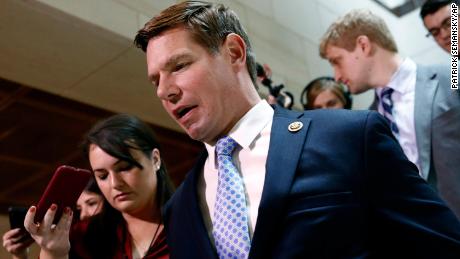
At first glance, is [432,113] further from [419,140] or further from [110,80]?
[110,80]

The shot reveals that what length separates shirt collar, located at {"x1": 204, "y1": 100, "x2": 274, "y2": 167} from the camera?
111 cm

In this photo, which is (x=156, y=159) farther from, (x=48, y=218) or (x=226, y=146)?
(x=226, y=146)

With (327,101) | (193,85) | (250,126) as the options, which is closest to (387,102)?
(327,101)

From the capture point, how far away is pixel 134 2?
2332 mm

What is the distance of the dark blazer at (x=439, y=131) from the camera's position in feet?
5.68

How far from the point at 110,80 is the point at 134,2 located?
0.40 meters

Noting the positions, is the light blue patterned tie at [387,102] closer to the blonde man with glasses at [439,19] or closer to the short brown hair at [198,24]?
the blonde man with glasses at [439,19]

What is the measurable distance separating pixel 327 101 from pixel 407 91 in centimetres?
51

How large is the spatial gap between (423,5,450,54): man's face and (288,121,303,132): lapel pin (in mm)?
1525

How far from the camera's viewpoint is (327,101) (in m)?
2.49

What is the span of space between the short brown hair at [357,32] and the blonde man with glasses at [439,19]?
221mm

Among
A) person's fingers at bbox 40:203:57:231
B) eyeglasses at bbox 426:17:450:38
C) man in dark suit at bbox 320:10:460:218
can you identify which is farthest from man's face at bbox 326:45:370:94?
person's fingers at bbox 40:203:57:231

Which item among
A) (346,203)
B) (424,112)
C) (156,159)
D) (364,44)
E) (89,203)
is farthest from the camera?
(364,44)

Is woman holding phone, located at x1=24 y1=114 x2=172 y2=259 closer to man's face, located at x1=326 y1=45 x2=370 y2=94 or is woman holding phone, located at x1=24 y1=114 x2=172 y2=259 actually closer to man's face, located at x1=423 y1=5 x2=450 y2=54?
man's face, located at x1=326 y1=45 x2=370 y2=94
